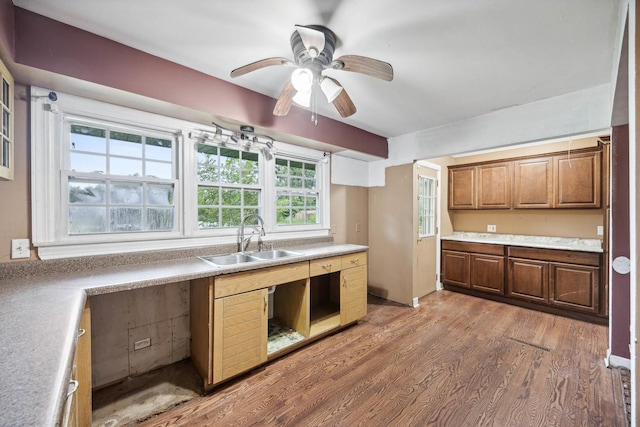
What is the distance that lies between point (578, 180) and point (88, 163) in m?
5.08

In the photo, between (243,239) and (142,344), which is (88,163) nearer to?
(243,239)

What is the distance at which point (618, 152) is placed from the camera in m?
2.15

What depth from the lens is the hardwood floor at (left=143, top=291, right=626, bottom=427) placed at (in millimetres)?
1638

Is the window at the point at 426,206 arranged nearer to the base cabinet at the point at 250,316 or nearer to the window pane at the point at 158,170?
the base cabinet at the point at 250,316

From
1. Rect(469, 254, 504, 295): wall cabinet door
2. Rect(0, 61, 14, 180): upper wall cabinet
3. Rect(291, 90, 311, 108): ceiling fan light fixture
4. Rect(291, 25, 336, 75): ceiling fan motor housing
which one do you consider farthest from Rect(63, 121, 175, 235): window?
Rect(469, 254, 504, 295): wall cabinet door

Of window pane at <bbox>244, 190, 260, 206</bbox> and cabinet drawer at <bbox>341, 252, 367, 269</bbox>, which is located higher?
window pane at <bbox>244, 190, 260, 206</bbox>

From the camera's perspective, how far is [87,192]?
189cm

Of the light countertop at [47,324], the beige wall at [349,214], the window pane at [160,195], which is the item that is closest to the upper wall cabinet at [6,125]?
the light countertop at [47,324]

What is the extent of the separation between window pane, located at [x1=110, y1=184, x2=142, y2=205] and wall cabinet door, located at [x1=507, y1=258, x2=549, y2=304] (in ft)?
14.4

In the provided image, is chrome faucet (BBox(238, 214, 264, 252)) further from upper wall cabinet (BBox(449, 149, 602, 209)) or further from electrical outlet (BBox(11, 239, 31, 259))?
upper wall cabinet (BBox(449, 149, 602, 209))

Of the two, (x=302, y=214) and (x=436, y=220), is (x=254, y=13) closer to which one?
(x=302, y=214)

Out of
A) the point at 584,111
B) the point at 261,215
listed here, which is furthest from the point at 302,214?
Answer: the point at 584,111

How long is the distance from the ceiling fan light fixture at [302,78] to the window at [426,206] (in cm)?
259

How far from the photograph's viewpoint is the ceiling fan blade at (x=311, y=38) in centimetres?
128
